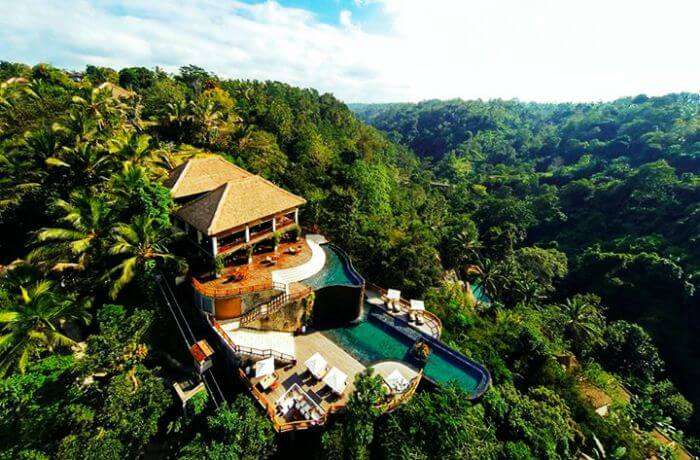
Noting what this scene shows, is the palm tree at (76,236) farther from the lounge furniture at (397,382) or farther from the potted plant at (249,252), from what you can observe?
the lounge furniture at (397,382)

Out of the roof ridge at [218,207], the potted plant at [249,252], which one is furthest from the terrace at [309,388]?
the roof ridge at [218,207]

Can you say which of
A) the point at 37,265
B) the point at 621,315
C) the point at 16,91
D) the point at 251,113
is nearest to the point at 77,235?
the point at 37,265

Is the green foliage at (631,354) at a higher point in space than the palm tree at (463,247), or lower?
lower

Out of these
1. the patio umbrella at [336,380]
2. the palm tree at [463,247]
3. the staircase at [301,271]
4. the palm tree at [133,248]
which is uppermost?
the palm tree at [133,248]

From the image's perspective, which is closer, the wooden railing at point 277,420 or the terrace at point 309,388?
the wooden railing at point 277,420

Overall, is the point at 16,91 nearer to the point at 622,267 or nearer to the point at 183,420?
the point at 183,420

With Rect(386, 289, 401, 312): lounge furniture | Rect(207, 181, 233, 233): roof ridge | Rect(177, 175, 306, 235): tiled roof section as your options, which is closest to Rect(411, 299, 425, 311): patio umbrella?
Rect(386, 289, 401, 312): lounge furniture
